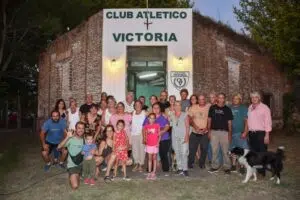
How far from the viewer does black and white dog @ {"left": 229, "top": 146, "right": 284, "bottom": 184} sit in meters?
8.94

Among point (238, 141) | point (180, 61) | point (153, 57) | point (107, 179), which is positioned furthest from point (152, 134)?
point (153, 57)

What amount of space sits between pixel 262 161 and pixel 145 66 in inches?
359

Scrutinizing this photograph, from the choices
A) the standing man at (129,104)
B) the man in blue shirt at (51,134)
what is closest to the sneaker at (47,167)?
the man in blue shirt at (51,134)

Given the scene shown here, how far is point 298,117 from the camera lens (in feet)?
70.3

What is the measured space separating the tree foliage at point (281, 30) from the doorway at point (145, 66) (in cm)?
729

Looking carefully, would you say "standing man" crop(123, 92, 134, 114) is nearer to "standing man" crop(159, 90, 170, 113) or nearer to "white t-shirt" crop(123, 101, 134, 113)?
"white t-shirt" crop(123, 101, 134, 113)

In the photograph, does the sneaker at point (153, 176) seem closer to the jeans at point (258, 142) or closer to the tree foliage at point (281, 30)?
the jeans at point (258, 142)

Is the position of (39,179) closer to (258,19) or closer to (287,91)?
(287,91)

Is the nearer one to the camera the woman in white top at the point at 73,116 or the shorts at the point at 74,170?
the shorts at the point at 74,170

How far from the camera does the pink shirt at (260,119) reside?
374 inches

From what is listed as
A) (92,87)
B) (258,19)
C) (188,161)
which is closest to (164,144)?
(188,161)

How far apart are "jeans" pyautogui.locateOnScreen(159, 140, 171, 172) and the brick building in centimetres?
646

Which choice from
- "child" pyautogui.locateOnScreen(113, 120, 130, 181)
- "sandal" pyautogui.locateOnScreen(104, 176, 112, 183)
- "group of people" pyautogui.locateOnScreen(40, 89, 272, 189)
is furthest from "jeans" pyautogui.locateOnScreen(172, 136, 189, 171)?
"sandal" pyautogui.locateOnScreen(104, 176, 112, 183)

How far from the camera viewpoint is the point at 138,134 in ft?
34.1
